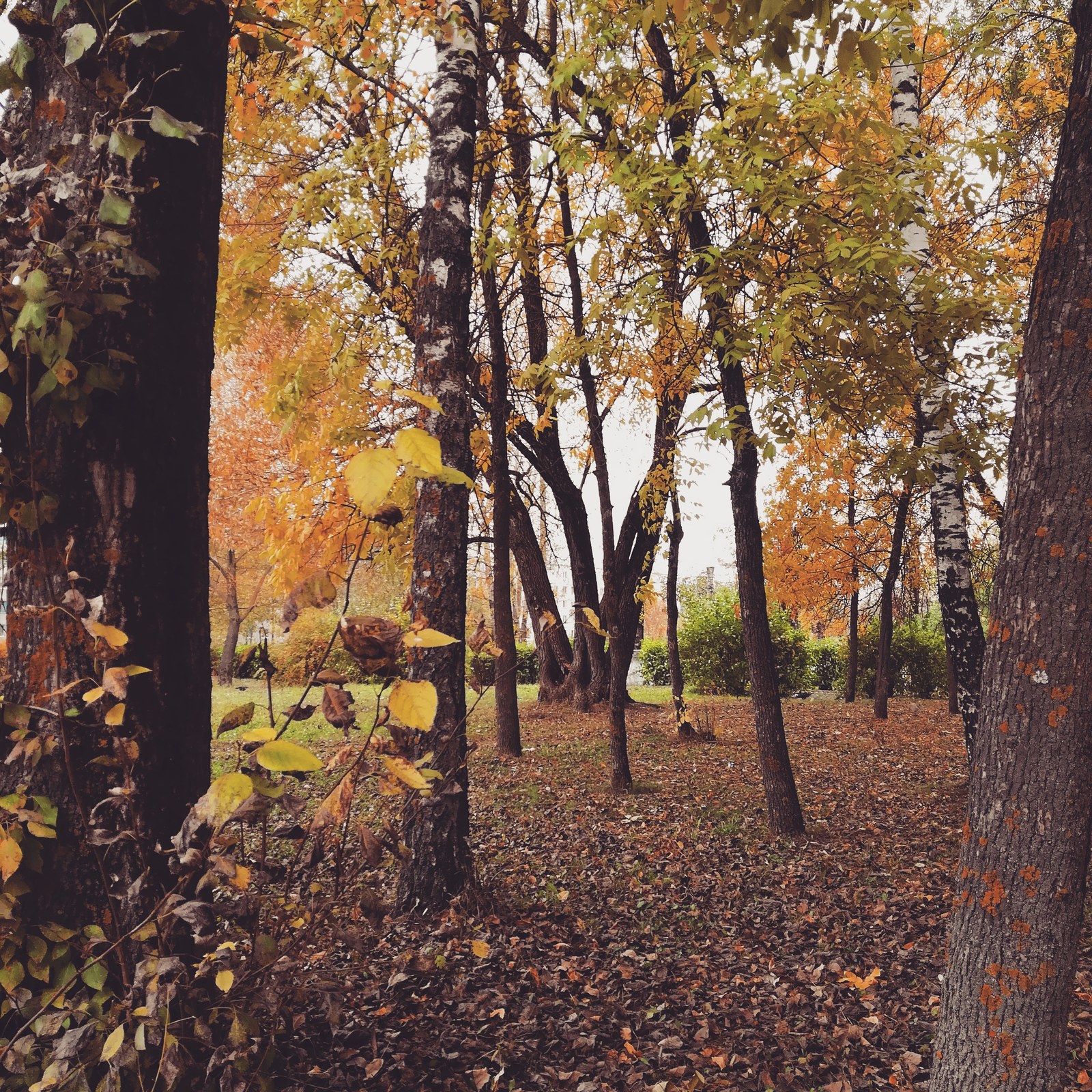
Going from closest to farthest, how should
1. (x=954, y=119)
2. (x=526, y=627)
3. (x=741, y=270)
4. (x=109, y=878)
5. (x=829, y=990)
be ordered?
(x=109, y=878), (x=829, y=990), (x=741, y=270), (x=954, y=119), (x=526, y=627)

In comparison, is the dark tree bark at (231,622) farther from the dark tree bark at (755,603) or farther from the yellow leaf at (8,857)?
the yellow leaf at (8,857)

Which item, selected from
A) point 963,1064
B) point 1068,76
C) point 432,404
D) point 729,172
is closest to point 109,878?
point 432,404

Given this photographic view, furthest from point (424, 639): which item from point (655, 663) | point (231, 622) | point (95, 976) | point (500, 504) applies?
point (231, 622)

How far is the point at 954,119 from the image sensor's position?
8.54 metres

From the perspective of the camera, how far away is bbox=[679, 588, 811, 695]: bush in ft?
56.8

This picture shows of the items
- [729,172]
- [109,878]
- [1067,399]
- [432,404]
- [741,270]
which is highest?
[729,172]

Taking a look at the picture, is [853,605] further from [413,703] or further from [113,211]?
[113,211]

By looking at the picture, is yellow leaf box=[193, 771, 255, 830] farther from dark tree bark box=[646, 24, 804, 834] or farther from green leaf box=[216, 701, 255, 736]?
dark tree bark box=[646, 24, 804, 834]

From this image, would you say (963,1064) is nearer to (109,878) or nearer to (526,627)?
(109,878)

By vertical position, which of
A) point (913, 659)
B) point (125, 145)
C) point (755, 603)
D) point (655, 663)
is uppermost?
point (125, 145)

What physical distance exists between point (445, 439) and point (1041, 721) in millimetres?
2991

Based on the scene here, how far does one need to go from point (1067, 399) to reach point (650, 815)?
16.5 feet

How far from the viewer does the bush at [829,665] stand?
62.7 feet

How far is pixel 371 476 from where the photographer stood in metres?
1.02
